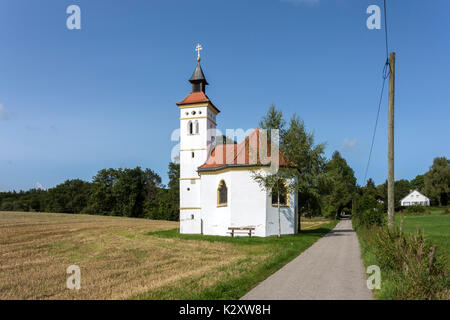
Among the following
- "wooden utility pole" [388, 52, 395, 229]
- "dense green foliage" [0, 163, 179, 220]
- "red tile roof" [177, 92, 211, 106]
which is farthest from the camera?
"dense green foliage" [0, 163, 179, 220]

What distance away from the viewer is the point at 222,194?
83.4 feet

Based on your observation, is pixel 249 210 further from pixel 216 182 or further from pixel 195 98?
pixel 195 98

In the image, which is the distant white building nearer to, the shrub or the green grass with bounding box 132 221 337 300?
the green grass with bounding box 132 221 337 300

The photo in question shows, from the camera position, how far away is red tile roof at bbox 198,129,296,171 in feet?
78.1

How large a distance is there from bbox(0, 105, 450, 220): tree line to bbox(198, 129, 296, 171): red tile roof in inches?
69.3

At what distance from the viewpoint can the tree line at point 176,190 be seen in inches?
1029

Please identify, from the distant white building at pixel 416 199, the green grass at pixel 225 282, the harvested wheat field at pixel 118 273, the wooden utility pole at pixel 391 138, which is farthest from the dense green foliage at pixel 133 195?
the distant white building at pixel 416 199

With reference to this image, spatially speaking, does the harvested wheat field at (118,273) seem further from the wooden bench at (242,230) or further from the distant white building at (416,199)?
the distant white building at (416,199)

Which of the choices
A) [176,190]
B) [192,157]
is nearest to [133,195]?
[176,190]

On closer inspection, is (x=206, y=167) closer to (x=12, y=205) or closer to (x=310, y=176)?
(x=310, y=176)

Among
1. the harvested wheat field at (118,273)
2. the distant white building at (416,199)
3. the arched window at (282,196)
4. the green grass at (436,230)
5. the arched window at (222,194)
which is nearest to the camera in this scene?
the harvested wheat field at (118,273)

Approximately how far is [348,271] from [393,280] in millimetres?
2737

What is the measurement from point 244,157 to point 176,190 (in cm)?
4643

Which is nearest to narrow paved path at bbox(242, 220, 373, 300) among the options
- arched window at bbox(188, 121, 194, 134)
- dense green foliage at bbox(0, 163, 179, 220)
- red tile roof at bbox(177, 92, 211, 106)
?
arched window at bbox(188, 121, 194, 134)
